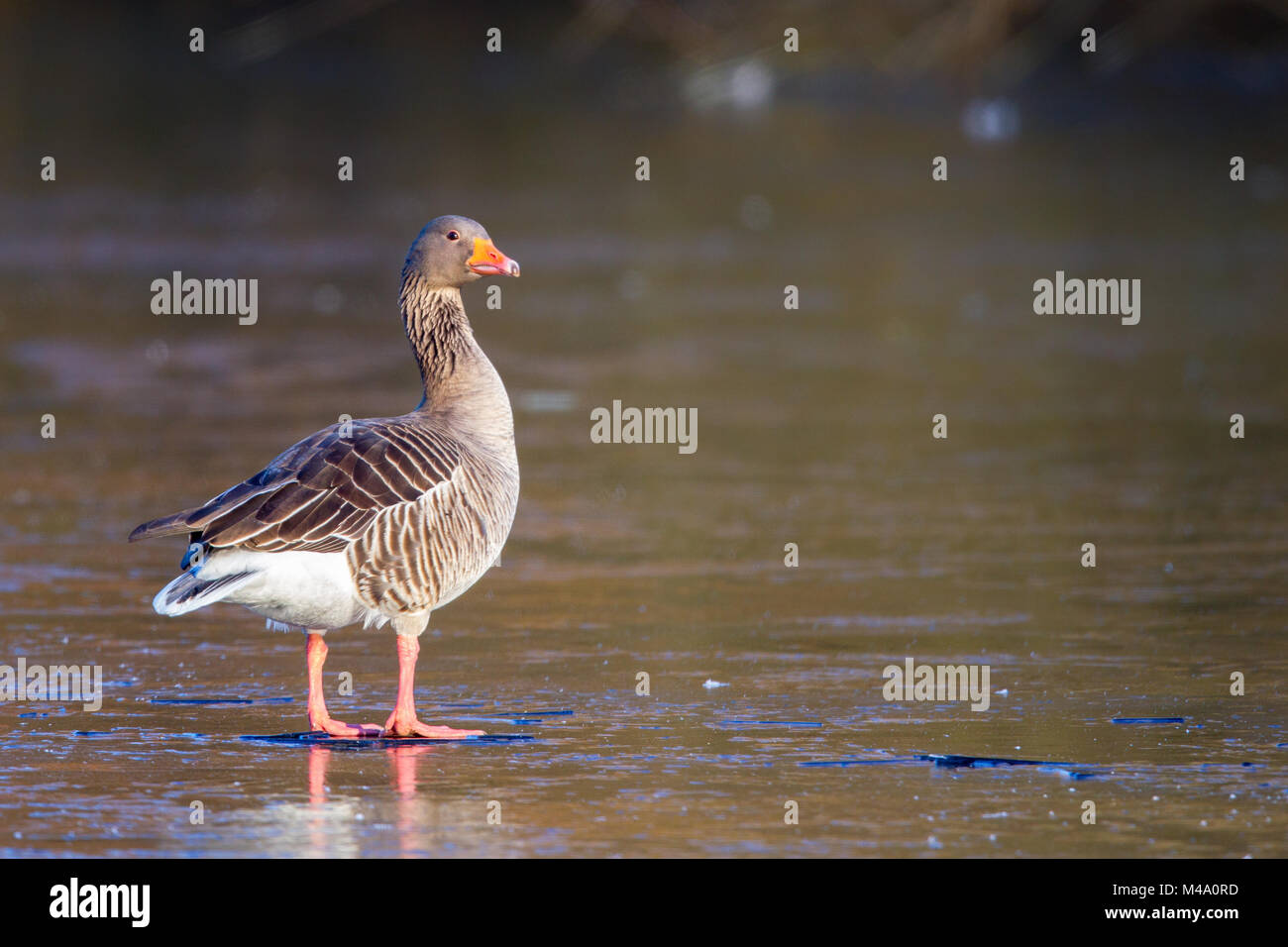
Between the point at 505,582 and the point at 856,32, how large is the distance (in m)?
23.8

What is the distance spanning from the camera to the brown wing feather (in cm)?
712

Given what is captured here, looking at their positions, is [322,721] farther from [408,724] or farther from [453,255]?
[453,255]

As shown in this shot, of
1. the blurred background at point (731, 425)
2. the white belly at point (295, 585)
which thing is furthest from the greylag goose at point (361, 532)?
the blurred background at point (731, 425)

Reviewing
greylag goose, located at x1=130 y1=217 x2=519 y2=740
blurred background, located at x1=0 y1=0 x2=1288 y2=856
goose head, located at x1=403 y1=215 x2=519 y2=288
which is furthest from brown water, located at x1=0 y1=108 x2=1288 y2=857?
goose head, located at x1=403 y1=215 x2=519 y2=288

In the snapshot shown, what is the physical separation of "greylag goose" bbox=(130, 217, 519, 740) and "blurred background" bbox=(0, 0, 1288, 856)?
1.53 feet

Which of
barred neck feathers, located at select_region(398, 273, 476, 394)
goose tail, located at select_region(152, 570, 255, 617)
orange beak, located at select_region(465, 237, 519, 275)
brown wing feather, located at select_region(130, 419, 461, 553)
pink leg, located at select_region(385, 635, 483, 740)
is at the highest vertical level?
orange beak, located at select_region(465, 237, 519, 275)

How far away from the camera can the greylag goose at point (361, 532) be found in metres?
7.11

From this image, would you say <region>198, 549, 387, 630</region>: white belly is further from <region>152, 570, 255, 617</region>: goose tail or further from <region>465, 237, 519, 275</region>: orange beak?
<region>465, 237, 519, 275</region>: orange beak

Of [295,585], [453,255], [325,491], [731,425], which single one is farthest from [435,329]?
[731,425]

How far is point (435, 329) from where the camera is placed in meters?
8.48

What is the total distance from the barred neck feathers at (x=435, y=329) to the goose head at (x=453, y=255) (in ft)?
0.17

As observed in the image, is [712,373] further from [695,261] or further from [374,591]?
[374,591]

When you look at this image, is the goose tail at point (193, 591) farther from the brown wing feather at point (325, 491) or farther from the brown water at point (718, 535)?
the brown water at point (718, 535)

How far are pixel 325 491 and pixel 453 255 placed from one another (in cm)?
161
